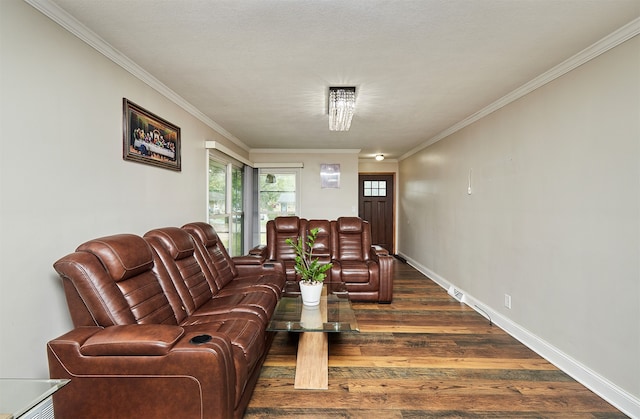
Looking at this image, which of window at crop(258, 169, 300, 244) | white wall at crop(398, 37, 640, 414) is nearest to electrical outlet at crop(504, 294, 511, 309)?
white wall at crop(398, 37, 640, 414)

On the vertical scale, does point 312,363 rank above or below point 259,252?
below

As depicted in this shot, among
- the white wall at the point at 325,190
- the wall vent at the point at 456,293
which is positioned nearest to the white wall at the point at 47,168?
the wall vent at the point at 456,293

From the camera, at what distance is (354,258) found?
4520mm

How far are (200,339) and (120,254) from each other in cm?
77

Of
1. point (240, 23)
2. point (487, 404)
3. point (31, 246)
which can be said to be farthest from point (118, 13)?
point (487, 404)

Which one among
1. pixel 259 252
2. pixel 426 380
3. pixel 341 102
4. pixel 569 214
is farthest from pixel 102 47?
pixel 569 214

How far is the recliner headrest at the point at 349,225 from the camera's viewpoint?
4637 mm

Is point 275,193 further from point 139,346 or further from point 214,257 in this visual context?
point 139,346

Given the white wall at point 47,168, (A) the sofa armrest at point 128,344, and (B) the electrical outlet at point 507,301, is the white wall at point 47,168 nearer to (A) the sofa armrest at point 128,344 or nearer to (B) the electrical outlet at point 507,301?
(A) the sofa armrest at point 128,344

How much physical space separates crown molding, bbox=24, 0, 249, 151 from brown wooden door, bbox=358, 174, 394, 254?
4924mm

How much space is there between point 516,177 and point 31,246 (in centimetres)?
369

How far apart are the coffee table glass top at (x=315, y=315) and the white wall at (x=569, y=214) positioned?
5.38ft

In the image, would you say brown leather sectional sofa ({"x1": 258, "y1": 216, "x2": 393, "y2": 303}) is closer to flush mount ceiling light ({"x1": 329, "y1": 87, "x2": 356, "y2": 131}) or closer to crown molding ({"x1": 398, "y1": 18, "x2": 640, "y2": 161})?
flush mount ceiling light ({"x1": 329, "y1": 87, "x2": 356, "y2": 131})

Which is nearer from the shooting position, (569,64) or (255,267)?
(569,64)
